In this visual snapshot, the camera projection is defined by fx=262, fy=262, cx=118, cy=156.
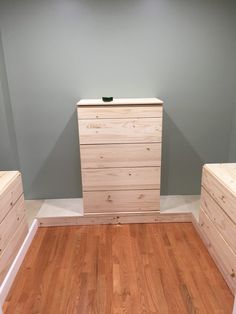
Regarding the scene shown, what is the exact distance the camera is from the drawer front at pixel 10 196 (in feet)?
5.53

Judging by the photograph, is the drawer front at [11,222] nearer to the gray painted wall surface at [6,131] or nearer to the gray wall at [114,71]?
the gray painted wall surface at [6,131]

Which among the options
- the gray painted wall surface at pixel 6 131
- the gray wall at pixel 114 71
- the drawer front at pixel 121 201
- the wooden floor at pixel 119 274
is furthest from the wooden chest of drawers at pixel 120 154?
the gray painted wall surface at pixel 6 131

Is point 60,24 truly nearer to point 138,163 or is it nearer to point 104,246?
point 138,163

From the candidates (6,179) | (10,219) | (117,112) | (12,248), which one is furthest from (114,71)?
(12,248)

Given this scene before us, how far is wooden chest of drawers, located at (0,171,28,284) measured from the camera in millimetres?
1688

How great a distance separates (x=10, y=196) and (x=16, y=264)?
1.64 ft

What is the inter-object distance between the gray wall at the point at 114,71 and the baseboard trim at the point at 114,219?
1.31 ft

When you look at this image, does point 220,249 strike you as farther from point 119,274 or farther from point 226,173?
point 119,274

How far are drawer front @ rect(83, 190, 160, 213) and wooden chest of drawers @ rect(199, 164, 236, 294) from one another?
47 centimetres

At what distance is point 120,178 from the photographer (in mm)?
2346

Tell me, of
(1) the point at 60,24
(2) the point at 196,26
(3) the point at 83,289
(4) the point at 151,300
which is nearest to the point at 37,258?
(3) the point at 83,289

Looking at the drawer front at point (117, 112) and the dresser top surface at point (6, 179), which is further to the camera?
the drawer front at point (117, 112)

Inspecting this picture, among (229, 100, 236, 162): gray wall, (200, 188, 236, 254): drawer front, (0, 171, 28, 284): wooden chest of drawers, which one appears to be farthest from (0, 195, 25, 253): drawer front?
(229, 100, 236, 162): gray wall

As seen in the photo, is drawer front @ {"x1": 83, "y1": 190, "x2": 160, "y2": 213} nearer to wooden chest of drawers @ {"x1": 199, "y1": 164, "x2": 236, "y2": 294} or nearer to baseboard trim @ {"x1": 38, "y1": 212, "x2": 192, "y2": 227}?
baseboard trim @ {"x1": 38, "y1": 212, "x2": 192, "y2": 227}
